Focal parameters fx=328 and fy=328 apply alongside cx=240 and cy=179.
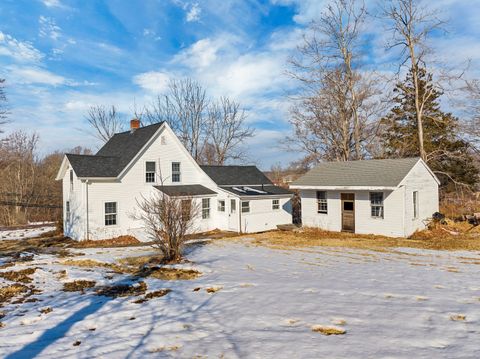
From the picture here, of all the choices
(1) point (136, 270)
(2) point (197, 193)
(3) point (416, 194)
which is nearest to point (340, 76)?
(3) point (416, 194)

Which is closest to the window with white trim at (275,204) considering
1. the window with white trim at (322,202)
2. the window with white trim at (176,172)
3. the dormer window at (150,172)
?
the window with white trim at (322,202)

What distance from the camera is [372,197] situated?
17844 mm

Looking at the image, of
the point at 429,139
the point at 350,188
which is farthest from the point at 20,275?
the point at 429,139

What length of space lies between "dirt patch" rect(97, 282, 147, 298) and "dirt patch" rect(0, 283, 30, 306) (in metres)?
1.85

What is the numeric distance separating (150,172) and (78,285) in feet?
44.7

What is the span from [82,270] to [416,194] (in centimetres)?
1685

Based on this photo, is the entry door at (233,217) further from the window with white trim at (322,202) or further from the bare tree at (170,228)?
the bare tree at (170,228)

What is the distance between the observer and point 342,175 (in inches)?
776

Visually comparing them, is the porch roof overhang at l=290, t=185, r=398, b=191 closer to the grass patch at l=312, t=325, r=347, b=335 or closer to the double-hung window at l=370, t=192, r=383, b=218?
the double-hung window at l=370, t=192, r=383, b=218

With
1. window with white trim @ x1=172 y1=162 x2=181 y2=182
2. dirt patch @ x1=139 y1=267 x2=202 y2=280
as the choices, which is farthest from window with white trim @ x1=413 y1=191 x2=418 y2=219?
window with white trim @ x1=172 y1=162 x2=181 y2=182

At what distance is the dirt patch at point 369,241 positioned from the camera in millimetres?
14391

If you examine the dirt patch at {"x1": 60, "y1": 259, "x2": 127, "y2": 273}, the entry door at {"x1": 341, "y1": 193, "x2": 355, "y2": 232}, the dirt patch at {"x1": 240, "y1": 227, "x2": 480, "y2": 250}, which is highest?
the entry door at {"x1": 341, "y1": 193, "x2": 355, "y2": 232}

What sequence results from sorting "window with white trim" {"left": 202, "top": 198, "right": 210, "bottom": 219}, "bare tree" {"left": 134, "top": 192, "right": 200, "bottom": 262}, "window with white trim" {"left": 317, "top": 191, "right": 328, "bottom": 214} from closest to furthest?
"bare tree" {"left": 134, "top": 192, "right": 200, "bottom": 262} → "window with white trim" {"left": 317, "top": 191, "right": 328, "bottom": 214} → "window with white trim" {"left": 202, "top": 198, "right": 210, "bottom": 219}

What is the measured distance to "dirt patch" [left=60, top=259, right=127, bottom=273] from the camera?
1029 cm
